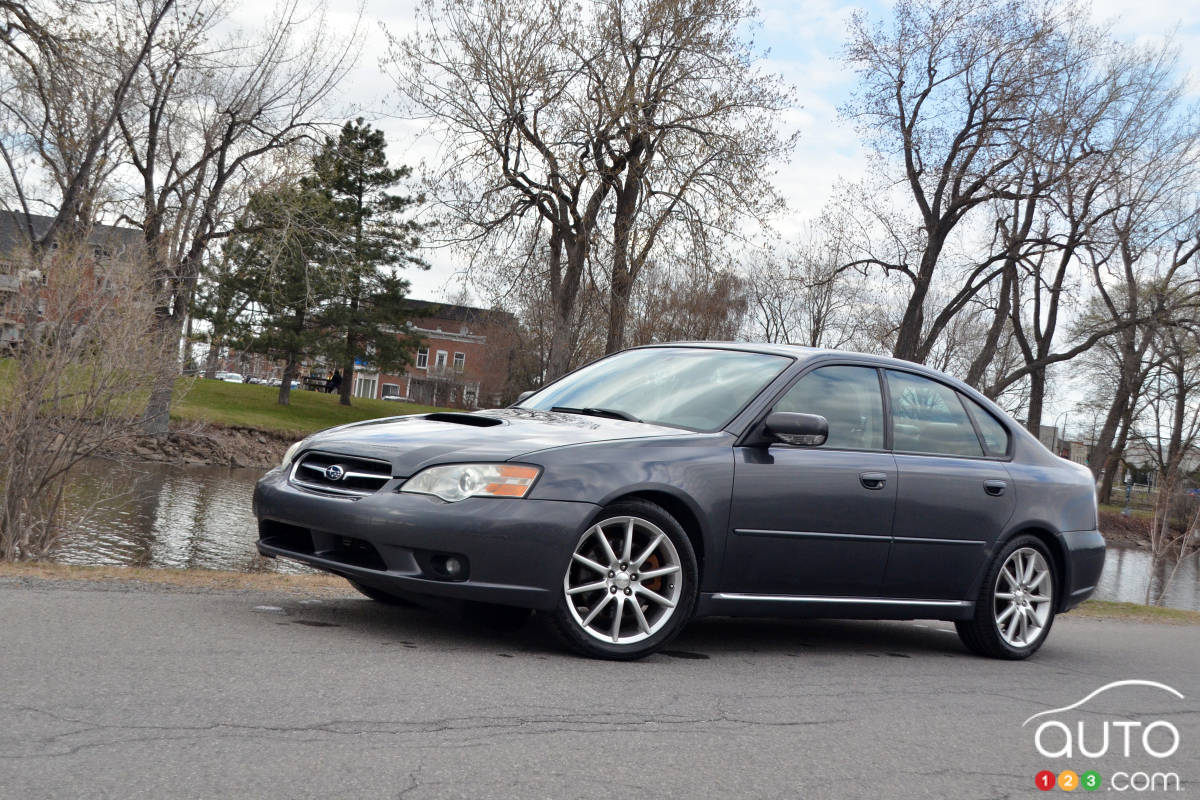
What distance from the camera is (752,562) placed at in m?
6.08

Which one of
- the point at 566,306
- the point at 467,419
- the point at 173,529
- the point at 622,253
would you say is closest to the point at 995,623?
the point at 467,419

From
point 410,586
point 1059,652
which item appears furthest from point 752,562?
point 1059,652

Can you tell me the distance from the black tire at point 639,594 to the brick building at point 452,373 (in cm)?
7031

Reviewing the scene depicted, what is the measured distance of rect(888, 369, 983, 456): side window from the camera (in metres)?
6.93

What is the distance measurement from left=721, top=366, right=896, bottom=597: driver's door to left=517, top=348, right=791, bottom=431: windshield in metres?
0.23

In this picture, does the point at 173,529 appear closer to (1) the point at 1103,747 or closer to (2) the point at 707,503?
(2) the point at 707,503

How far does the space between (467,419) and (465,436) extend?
17.4 inches

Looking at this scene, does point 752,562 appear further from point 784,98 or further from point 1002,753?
point 784,98

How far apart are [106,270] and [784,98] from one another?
19.6 meters

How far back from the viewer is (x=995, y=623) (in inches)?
281

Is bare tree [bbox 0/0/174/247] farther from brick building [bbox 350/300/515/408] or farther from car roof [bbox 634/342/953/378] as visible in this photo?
brick building [bbox 350/300/515/408]

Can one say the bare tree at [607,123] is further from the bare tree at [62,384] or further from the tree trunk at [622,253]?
the bare tree at [62,384]

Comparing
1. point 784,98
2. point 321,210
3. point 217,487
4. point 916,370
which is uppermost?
point 784,98

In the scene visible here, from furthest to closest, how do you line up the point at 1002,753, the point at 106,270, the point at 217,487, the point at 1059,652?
the point at 217,487 → the point at 106,270 → the point at 1059,652 → the point at 1002,753
